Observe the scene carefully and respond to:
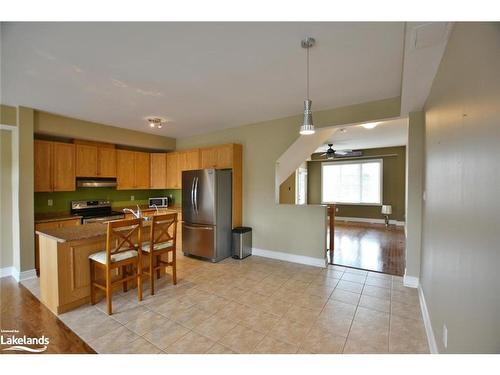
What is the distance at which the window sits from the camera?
8.00m

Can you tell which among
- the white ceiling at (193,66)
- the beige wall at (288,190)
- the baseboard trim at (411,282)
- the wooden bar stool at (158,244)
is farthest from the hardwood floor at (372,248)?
the wooden bar stool at (158,244)

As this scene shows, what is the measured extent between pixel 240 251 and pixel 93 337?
252cm

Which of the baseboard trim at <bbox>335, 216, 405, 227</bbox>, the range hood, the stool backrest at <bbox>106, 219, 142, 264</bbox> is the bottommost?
the baseboard trim at <bbox>335, 216, 405, 227</bbox>

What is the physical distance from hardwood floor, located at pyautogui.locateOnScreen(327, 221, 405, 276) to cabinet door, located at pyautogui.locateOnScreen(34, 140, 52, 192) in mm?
5192

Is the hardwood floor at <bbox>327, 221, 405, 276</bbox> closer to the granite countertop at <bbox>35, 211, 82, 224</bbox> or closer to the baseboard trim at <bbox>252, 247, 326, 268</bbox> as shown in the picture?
the baseboard trim at <bbox>252, 247, 326, 268</bbox>

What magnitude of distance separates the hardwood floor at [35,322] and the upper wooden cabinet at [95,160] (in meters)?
2.16

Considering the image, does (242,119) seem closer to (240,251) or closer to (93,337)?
(240,251)

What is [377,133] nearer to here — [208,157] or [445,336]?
[208,157]

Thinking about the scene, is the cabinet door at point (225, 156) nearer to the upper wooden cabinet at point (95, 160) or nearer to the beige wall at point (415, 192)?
the upper wooden cabinet at point (95, 160)

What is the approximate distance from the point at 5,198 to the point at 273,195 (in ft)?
14.0

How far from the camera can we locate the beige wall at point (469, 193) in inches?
35.0

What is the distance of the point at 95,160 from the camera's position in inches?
174

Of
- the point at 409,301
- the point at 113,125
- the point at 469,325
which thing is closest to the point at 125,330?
the point at 469,325

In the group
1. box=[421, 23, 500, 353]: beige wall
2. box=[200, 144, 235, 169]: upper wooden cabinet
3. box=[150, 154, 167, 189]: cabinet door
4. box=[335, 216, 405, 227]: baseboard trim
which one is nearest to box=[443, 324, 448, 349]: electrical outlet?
box=[421, 23, 500, 353]: beige wall
